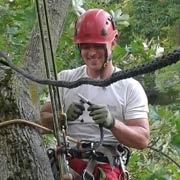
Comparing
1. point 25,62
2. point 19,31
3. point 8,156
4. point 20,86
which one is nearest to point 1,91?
point 20,86

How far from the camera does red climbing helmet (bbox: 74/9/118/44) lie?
194 cm

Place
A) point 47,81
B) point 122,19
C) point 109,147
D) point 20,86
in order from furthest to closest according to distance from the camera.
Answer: point 122,19
point 109,147
point 20,86
point 47,81

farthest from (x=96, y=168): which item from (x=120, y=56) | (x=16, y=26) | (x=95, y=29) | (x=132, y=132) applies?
(x=16, y=26)

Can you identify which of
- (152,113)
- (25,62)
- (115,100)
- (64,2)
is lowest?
(152,113)

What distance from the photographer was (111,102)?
186cm

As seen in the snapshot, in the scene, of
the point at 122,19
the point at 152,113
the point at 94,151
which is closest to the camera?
the point at 94,151

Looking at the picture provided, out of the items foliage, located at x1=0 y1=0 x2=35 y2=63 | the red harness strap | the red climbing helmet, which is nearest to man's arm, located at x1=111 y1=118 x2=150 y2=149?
the red harness strap

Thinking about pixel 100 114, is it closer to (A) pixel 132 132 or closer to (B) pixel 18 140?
(A) pixel 132 132

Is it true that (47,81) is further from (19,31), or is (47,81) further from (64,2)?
(19,31)

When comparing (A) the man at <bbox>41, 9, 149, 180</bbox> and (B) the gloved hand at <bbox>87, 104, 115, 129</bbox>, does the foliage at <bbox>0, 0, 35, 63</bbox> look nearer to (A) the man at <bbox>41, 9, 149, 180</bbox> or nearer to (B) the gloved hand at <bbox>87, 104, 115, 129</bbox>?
(A) the man at <bbox>41, 9, 149, 180</bbox>

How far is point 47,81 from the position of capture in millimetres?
1257

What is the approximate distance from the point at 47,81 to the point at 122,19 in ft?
5.15

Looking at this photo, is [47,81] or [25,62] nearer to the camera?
[47,81]

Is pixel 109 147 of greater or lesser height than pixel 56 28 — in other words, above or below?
below
